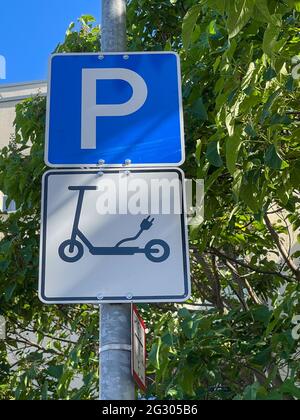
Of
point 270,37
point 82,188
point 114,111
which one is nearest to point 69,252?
point 82,188

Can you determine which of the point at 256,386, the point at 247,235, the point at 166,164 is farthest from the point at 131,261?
the point at 247,235

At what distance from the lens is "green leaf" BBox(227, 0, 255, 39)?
2080 mm

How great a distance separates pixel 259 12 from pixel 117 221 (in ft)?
2.75

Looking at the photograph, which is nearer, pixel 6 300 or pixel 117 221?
pixel 117 221

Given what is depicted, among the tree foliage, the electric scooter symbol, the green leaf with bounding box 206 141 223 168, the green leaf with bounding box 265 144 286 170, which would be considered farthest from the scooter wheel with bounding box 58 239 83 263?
the green leaf with bounding box 206 141 223 168

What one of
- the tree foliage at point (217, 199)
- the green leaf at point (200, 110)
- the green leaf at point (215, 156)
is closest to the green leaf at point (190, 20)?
the tree foliage at point (217, 199)

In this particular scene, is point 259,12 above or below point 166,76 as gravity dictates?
below

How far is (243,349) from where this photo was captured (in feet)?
12.9

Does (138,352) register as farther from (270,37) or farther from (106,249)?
(270,37)

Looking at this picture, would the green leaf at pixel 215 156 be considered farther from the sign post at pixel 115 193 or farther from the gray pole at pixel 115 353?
the gray pole at pixel 115 353

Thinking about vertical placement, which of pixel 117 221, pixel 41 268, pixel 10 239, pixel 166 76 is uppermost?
pixel 10 239

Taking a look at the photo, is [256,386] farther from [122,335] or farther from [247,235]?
[247,235]

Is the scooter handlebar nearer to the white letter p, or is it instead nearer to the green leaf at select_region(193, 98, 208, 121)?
the white letter p
